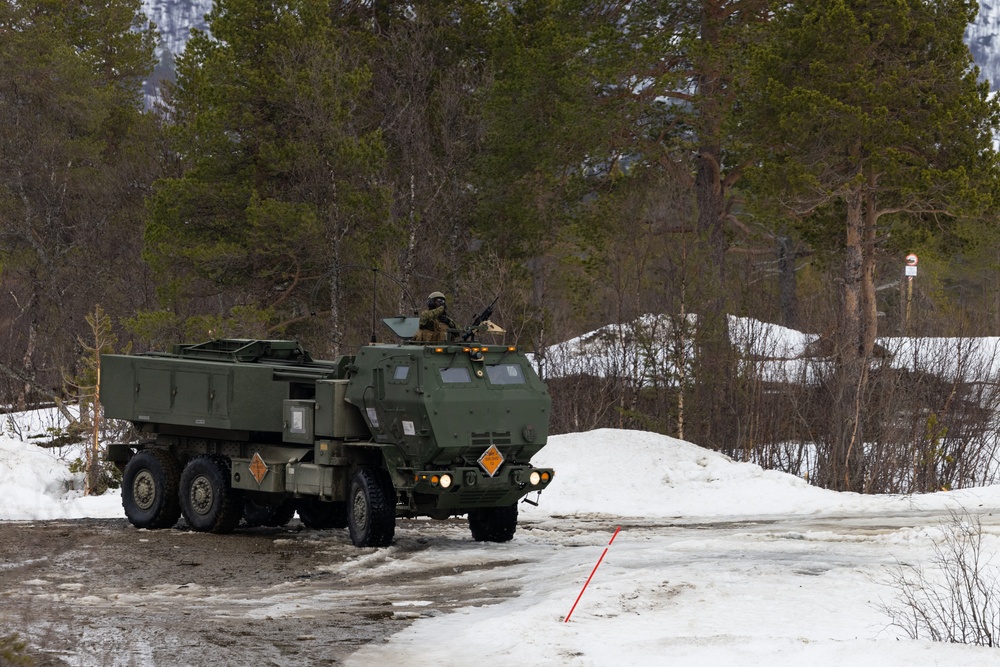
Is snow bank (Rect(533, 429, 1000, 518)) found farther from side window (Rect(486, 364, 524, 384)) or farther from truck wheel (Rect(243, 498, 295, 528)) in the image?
side window (Rect(486, 364, 524, 384))

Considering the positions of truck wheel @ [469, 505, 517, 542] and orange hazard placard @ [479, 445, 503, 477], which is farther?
truck wheel @ [469, 505, 517, 542]

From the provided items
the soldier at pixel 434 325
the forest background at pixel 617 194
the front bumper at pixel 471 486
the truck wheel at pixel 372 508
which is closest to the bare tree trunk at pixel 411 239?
the forest background at pixel 617 194

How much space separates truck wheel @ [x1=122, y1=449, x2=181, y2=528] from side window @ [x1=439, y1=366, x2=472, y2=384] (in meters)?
5.09

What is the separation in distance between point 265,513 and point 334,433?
3338mm

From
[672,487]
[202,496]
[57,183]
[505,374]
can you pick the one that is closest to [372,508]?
[505,374]

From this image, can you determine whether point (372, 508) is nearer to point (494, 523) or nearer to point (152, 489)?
point (494, 523)

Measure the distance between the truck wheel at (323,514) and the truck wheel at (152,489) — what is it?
5.91 ft

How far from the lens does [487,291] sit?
3152 centimetres

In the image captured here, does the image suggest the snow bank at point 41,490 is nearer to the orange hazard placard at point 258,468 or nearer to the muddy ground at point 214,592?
the muddy ground at point 214,592

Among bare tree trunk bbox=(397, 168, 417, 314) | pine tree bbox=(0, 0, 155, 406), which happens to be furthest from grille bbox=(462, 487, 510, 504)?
pine tree bbox=(0, 0, 155, 406)

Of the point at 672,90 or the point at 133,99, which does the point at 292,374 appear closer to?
the point at 672,90

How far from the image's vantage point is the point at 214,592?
13695mm

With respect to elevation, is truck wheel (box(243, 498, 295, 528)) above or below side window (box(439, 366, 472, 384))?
below

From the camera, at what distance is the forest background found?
28.0m
